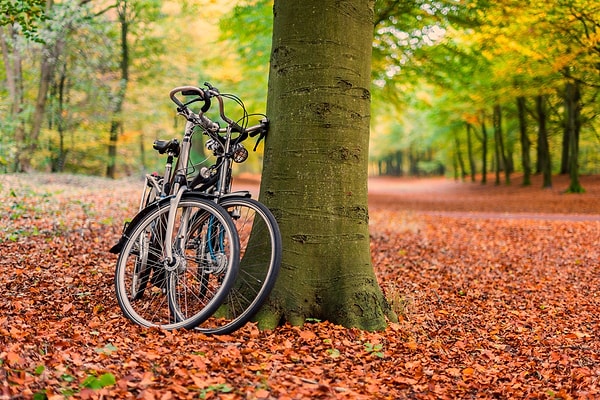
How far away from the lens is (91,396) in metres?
2.41

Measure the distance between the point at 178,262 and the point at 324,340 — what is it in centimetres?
112

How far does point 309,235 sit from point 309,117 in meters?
0.86

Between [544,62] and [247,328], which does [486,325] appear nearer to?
[247,328]

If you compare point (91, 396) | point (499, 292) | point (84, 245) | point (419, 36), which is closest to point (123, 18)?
point (419, 36)

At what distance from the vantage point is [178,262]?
3627 mm

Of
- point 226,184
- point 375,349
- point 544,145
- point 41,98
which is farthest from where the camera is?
point 544,145

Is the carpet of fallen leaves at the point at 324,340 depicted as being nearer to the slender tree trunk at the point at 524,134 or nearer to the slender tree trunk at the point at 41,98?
the slender tree trunk at the point at 41,98

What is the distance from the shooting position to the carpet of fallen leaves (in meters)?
2.70

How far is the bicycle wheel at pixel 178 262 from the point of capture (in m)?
3.48

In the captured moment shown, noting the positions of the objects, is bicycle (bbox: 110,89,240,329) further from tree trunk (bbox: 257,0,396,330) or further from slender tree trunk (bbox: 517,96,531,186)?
slender tree trunk (bbox: 517,96,531,186)

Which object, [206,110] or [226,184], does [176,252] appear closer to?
[226,184]

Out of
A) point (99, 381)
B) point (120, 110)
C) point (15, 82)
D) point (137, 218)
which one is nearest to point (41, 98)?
point (15, 82)

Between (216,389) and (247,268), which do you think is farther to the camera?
(247,268)

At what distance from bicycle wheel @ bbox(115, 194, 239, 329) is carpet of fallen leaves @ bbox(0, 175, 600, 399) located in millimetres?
191
